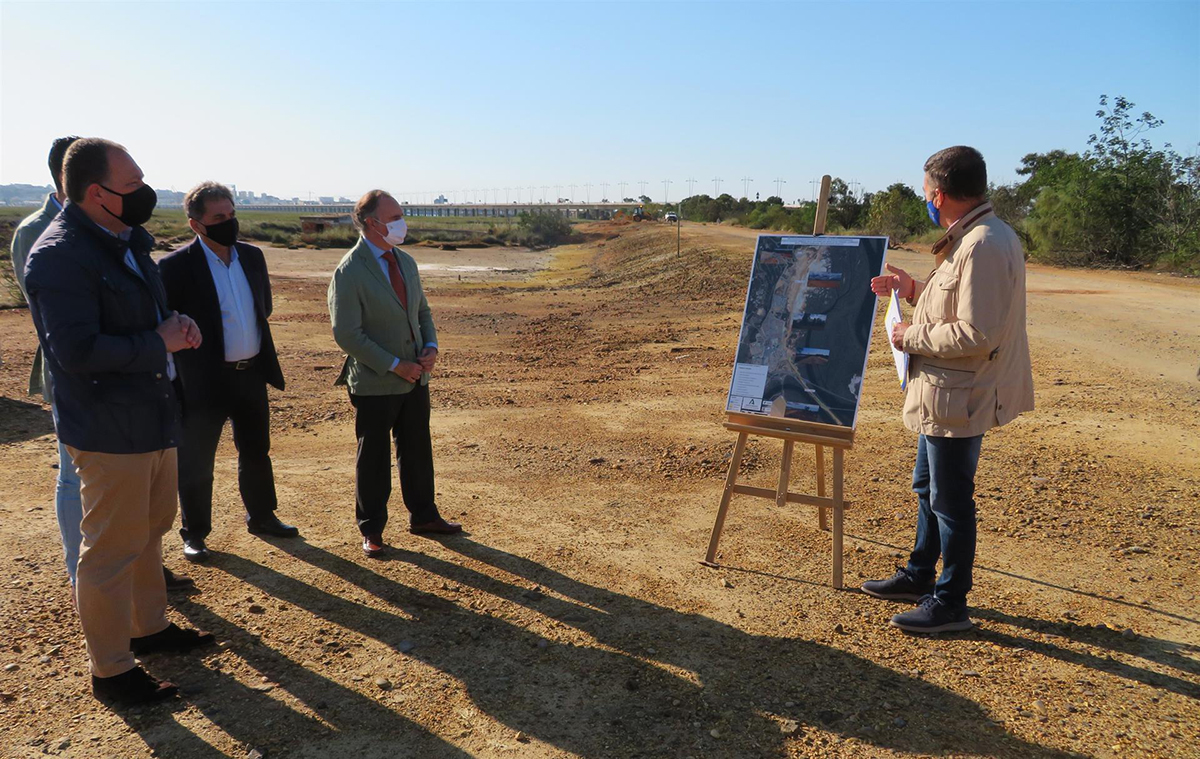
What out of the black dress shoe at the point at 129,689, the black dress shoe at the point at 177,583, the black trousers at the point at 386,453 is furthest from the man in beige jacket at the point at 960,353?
the black dress shoe at the point at 177,583

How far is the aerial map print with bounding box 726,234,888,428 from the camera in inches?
180

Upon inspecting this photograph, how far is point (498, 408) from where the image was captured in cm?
930

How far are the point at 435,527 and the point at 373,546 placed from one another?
0.48 metres

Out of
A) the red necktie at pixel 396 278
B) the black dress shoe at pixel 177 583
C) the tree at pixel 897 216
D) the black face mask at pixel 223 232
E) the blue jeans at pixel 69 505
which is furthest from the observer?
the tree at pixel 897 216

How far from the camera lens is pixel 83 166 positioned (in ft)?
10.5

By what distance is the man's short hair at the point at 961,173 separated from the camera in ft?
12.2

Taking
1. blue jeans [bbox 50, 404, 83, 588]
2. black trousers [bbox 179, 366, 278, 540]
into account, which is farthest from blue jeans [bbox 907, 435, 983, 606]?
blue jeans [bbox 50, 404, 83, 588]

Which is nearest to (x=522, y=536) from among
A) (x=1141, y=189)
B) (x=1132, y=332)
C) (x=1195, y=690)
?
(x=1195, y=690)

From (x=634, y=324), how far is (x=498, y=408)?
26.4 feet

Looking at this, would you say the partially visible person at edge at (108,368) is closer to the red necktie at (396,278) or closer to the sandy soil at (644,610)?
the sandy soil at (644,610)

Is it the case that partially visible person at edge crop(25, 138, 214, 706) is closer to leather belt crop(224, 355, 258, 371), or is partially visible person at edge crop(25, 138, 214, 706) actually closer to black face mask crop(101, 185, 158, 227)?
black face mask crop(101, 185, 158, 227)

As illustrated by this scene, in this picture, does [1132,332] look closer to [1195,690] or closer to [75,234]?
[1195,690]

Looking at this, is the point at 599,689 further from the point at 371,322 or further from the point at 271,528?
the point at 271,528

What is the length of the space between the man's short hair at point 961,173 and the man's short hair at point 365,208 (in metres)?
3.08
